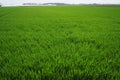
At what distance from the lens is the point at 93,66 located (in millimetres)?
2859

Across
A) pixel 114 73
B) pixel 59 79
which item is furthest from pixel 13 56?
pixel 114 73

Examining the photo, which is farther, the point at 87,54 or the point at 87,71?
the point at 87,54

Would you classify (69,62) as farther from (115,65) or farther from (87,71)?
(115,65)

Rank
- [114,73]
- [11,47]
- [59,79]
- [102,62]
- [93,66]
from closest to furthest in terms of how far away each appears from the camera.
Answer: [59,79], [114,73], [93,66], [102,62], [11,47]

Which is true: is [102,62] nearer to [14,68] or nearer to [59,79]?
[59,79]

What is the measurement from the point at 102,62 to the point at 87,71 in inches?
23.6

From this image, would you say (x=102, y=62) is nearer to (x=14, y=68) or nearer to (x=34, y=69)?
(x=34, y=69)

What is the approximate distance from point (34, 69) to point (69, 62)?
70 centimetres

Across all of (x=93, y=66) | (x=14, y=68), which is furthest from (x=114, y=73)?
(x=14, y=68)

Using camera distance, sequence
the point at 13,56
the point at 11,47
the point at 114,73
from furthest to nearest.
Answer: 1. the point at 11,47
2. the point at 13,56
3. the point at 114,73

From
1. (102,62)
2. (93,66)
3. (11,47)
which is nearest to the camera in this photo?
(93,66)

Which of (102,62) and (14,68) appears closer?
(14,68)

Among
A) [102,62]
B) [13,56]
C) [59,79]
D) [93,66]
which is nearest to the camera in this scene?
[59,79]

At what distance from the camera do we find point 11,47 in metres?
4.19
